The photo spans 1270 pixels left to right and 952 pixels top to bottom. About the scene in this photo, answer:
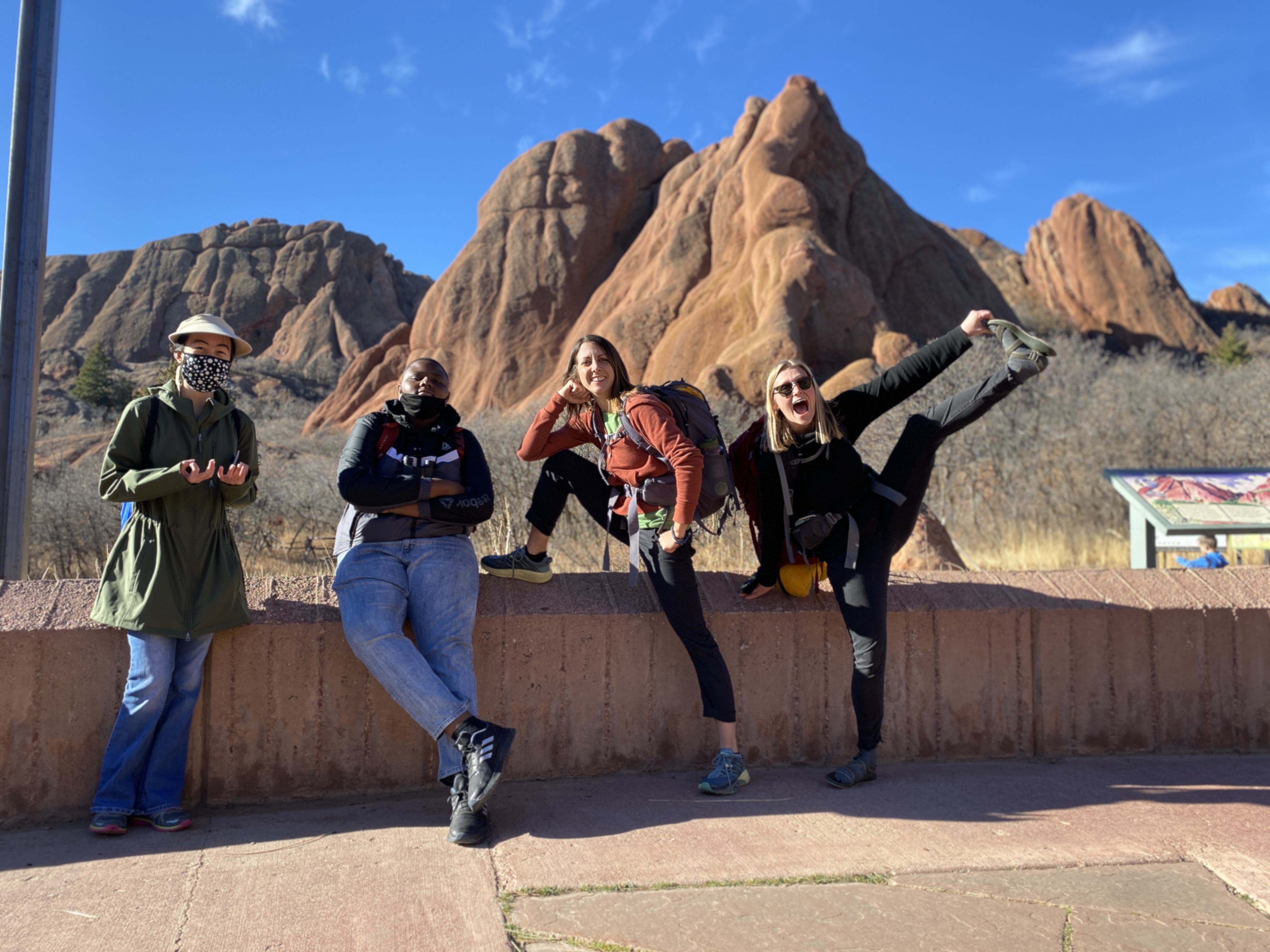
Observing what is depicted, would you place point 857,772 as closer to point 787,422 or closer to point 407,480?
point 787,422

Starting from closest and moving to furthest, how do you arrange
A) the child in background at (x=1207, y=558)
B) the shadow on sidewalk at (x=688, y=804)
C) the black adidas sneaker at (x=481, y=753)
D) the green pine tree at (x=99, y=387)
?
the black adidas sneaker at (x=481, y=753)
the shadow on sidewalk at (x=688, y=804)
the child in background at (x=1207, y=558)
the green pine tree at (x=99, y=387)

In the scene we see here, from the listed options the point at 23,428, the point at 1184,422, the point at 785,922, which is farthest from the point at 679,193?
the point at 785,922

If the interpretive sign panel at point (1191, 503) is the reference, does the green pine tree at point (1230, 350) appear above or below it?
above

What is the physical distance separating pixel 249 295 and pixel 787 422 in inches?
2465

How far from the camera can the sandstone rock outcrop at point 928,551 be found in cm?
718

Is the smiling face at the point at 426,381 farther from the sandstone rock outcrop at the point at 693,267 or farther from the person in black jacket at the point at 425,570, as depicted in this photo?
the sandstone rock outcrop at the point at 693,267

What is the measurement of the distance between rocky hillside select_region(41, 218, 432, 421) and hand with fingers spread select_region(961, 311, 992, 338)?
52.8 meters

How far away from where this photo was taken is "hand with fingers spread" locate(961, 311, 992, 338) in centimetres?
391

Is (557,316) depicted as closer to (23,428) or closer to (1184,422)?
(1184,422)

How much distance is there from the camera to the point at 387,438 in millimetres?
3715

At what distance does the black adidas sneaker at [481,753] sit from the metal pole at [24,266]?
284 cm

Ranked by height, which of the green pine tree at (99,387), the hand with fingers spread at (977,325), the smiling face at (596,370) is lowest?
the smiling face at (596,370)

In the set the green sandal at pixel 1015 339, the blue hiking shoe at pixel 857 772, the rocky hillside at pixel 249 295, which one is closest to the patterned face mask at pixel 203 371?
the blue hiking shoe at pixel 857 772

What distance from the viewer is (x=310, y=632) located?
361 centimetres
